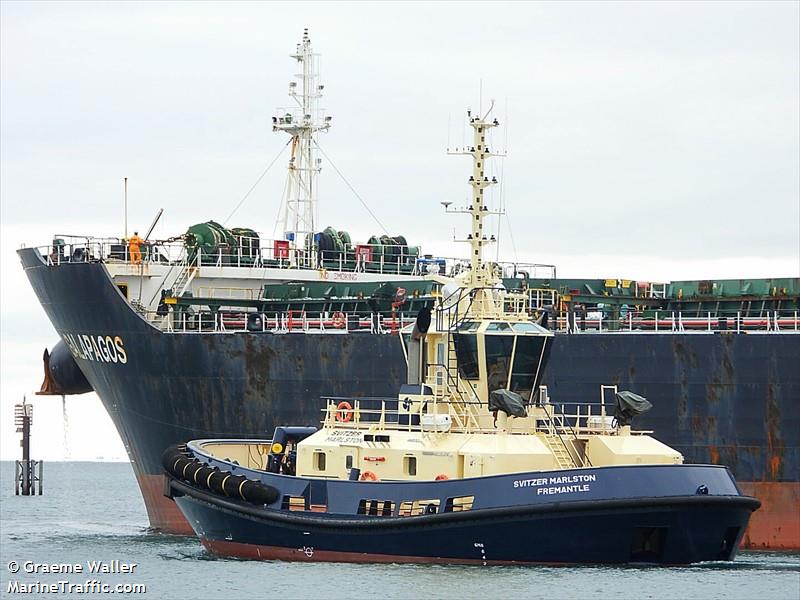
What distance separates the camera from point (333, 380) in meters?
40.6

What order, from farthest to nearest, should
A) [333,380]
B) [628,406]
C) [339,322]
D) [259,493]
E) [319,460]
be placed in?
[339,322], [333,380], [319,460], [259,493], [628,406]

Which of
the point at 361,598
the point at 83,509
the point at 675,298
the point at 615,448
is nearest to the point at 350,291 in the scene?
the point at 675,298

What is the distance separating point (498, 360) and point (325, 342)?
10.4 m

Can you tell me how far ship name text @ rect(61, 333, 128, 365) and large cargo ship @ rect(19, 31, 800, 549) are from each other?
0.07m

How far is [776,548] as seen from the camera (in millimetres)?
36656

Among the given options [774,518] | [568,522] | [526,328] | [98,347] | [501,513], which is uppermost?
[526,328]

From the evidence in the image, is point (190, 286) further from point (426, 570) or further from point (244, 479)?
point (426, 570)

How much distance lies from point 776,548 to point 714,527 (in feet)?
29.7

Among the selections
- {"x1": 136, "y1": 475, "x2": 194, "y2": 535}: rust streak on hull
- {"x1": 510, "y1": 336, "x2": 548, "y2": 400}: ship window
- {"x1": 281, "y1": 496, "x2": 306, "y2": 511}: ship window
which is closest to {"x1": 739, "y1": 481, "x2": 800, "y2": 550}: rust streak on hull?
{"x1": 510, "y1": 336, "x2": 548, "y2": 400}: ship window

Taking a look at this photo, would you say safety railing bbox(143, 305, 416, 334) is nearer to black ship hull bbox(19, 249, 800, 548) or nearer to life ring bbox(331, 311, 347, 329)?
life ring bbox(331, 311, 347, 329)

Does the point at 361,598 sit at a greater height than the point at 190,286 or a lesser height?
lesser

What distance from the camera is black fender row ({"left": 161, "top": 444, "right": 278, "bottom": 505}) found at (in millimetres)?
30984

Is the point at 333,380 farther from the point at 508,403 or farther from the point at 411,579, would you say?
the point at 411,579

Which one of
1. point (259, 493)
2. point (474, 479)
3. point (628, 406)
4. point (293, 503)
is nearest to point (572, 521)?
point (474, 479)
